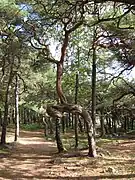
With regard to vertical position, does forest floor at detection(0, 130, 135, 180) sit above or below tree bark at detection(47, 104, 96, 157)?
below

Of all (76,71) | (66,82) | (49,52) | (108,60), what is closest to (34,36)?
(49,52)

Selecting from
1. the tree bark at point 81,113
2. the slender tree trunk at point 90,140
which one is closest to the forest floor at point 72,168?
the slender tree trunk at point 90,140

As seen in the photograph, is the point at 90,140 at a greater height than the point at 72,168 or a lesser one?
greater

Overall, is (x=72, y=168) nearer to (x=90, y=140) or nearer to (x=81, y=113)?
(x=90, y=140)

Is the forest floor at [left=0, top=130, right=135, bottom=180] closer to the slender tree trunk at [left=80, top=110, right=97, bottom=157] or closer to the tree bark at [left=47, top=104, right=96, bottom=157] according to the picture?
the slender tree trunk at [left=80, top=110, right=97, bottom=157]

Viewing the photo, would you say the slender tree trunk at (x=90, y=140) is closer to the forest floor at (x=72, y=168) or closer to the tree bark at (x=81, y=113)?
the tree bark at (x=81, y=113)

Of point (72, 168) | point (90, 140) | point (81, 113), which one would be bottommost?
point (72, 168)

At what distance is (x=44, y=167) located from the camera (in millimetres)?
14508

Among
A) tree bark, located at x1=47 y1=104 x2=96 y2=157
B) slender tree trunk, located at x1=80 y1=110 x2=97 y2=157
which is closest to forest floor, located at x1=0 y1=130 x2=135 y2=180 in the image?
slender tree trunk, located at x1=80 y1=110 x2=97 y2=157

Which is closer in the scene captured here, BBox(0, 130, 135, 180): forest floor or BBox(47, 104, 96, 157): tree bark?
BBox(0, 130, 135, 180): forest floor

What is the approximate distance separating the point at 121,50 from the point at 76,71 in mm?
3268

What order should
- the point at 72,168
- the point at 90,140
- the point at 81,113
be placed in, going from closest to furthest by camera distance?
the point at 72,168 < the point at 90,140 < the point at 81,113

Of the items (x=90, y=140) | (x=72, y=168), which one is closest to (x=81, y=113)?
(x=90, y=140)

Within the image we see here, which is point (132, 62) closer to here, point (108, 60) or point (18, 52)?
point (108, 60)
